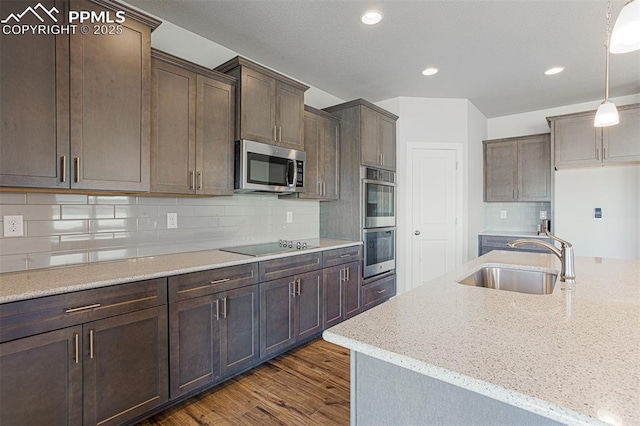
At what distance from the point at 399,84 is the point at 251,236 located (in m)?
2.44

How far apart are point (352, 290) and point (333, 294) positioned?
1.08ft

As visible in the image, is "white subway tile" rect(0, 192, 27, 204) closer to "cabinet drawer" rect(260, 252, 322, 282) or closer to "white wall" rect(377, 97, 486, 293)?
"cabinet drawer" rect(260, 252, 322, 282)

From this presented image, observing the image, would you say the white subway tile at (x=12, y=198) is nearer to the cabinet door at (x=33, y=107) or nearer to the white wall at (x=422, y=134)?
the cabinet door at (x=33, y=107)

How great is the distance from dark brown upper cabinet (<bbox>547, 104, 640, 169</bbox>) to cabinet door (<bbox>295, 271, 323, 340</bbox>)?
11.5 feet

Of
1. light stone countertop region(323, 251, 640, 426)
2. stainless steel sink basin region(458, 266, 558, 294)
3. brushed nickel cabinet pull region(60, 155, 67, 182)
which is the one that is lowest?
stainless steel sink basin region(458, 266, 558, 294)

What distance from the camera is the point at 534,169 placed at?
443 centimetres

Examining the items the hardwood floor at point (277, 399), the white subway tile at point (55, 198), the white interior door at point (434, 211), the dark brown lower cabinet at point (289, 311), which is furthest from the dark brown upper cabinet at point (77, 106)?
the white interior door at point (434, 211)

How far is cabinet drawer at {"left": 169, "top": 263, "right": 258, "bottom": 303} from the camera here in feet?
6.20

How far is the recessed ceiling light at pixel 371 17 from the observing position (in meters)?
2.31

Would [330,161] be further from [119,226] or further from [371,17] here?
[119,226]

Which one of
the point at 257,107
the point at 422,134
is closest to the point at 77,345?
the point at 257,107

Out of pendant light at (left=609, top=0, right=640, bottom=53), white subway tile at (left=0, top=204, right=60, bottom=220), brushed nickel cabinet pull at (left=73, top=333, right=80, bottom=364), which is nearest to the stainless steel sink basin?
pendant light at (left=609, top=0, right=640, bottom=53)

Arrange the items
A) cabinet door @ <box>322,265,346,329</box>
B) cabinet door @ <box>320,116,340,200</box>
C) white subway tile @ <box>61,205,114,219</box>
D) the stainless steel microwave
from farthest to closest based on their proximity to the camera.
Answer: cabinet door @ <box>320,116,340,200</box> → cabinet door @ <box>322,265,346,329</box> → the stainless steel microwave → white subway tile @ <box>61,205,114,219</box>

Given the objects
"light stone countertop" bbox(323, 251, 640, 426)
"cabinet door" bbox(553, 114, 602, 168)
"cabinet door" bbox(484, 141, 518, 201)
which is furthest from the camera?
"cabinet door" bbox(484, 141, 518, 201)
